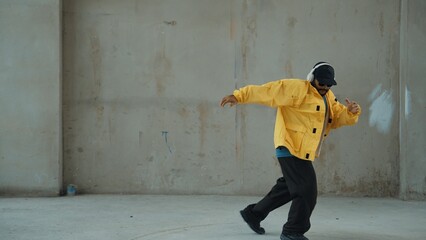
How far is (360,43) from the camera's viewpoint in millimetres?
8484

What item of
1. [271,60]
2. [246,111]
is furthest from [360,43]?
[246,111]

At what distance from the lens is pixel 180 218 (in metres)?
7.29

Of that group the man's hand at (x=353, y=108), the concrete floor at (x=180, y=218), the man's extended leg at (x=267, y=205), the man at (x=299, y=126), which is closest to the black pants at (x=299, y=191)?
the man at (x=299, y=126)

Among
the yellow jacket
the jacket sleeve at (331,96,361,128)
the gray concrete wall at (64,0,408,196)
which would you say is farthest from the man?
the gray concrete wall at (64,0,408,196)

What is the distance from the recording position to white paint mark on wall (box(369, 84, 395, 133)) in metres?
8.49

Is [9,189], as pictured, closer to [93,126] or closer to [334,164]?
[93,126]

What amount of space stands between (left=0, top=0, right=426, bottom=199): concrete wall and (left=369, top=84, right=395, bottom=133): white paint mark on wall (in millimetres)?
12

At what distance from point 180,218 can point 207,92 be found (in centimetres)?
192

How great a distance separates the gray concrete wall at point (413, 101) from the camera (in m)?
8.26

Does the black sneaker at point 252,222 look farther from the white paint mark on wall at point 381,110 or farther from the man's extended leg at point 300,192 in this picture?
the white paint mark on wall at point 381,110

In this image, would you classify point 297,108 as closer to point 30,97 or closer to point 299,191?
point 299,191

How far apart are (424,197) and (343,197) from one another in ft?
3.18

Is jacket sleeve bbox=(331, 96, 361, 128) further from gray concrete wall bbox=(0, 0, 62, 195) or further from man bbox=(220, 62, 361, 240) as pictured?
gray concrete wall bbox=(0, 0, 62, 195)

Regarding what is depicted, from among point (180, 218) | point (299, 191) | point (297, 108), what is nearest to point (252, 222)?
point (299, 191)
